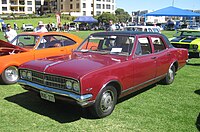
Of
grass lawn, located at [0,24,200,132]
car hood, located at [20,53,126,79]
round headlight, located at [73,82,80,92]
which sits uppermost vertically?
car hood, located at [20,53,126,79]

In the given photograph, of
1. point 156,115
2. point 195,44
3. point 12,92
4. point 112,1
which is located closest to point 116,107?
point 156,115

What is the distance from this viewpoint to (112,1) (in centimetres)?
11219

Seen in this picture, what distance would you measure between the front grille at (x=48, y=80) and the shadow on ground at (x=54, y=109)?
1.26ft

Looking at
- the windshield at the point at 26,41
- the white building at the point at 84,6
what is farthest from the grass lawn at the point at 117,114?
the white building at the point at 84,6

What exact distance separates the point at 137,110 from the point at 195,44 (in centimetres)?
743

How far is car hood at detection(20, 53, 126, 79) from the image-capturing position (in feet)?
14.5

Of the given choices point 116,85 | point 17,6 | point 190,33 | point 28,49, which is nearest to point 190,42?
point 190,33

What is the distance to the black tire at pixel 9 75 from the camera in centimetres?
706

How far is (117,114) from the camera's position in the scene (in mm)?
4988

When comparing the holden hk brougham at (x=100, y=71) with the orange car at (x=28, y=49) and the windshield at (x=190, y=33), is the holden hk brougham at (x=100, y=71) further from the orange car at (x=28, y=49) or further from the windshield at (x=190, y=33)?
the windshield at (x=190, y=33)

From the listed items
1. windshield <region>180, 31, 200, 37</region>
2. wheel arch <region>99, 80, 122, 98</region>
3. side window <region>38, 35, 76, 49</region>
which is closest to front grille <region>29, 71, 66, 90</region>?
wheel arch <region>99, 80, 122, 98</region>

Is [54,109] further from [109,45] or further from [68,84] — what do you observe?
[109,45]

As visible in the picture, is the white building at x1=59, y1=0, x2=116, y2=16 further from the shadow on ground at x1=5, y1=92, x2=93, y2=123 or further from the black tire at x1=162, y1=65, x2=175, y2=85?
the shadow on ground at x1=5, y1=92, x2=93, y2=123

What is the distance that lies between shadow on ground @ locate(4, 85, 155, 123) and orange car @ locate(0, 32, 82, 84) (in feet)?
4.24
